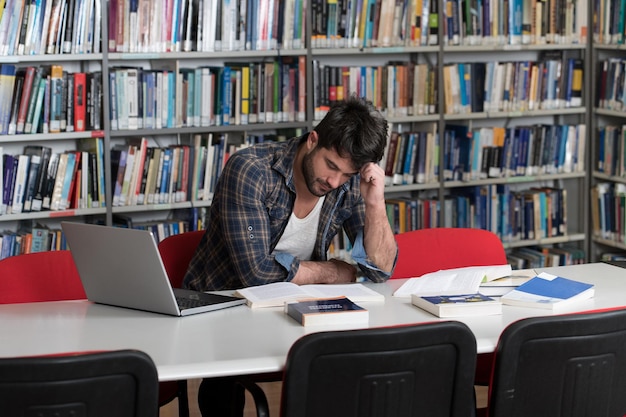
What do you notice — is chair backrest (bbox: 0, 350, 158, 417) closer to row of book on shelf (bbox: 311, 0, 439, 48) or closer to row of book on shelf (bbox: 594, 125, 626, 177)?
row of book on shelf (bbox: 311, 0, 439, 48)

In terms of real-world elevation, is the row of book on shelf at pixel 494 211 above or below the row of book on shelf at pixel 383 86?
below

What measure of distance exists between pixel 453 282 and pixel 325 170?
1.64ft

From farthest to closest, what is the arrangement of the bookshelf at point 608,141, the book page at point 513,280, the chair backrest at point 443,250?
the bookshelf at point 608,141, the chair backrest at point 443,250, the book page at point 513,280

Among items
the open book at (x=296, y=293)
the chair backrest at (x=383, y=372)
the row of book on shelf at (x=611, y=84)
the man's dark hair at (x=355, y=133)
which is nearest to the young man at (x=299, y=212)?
the man's dark hair at (x=355, y=133)

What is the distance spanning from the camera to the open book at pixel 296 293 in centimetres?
251

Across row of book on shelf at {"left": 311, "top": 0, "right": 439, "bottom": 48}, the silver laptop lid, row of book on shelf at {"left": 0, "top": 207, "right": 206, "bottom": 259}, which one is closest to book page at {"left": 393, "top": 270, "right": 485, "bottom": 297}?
the silver laptop lid

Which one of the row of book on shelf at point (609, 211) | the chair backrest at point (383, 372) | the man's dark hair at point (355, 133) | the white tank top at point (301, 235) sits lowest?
the row of book on shelf at point (609, 211)

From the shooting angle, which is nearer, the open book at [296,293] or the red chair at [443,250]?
the open book at [296,293]

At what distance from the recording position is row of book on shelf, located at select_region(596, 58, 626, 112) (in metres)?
5.02

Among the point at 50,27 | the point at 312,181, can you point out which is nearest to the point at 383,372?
the point at 312,181

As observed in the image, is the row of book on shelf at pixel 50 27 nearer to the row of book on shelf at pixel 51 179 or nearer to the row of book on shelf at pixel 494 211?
the row of book on shelf at pixel 51 179

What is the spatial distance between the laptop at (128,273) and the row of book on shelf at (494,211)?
2526 mm

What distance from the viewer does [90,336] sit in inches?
89.4

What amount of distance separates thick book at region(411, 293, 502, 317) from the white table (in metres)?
0.02
